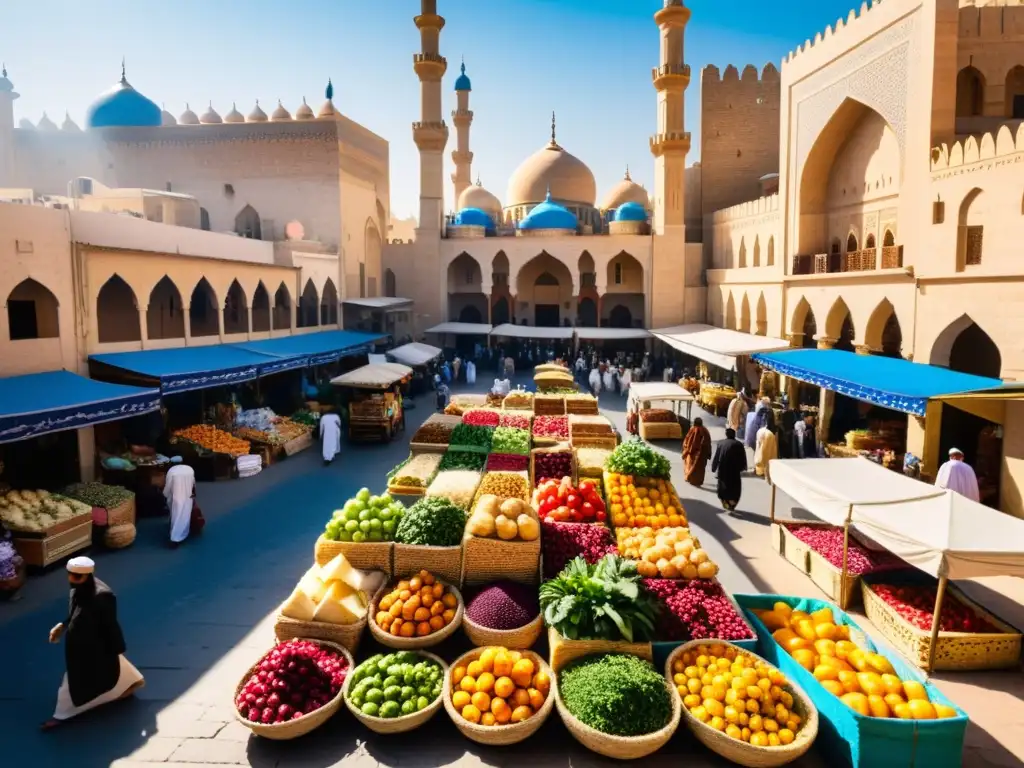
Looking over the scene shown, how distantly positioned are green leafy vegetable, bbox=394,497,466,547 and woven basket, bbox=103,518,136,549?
12.8 ft

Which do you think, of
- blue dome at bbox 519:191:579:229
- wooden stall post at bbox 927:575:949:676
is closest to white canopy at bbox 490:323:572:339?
blue dome at bbox 519:191:579:229

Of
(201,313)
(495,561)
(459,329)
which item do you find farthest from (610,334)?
(495,561)

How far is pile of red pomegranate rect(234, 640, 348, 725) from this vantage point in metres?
4.29

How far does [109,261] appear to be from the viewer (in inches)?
412

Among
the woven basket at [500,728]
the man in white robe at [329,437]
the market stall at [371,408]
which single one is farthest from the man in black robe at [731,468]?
the market stall at [371,408]

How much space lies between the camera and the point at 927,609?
5625mm

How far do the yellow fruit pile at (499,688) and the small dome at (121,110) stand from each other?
23917mm

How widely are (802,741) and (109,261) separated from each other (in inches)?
429

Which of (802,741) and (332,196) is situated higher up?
(332,196)

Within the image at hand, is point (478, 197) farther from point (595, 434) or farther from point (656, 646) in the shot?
point (656, 646)

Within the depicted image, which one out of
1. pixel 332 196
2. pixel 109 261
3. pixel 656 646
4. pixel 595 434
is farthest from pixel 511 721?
pixel 332 196

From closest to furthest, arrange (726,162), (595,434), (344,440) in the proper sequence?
(595,434) → (344,440) → (726,162)

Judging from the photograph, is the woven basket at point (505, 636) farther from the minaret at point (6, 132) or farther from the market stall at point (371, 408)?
the minaret at point (6, 132)

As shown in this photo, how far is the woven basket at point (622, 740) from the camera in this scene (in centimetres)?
402
